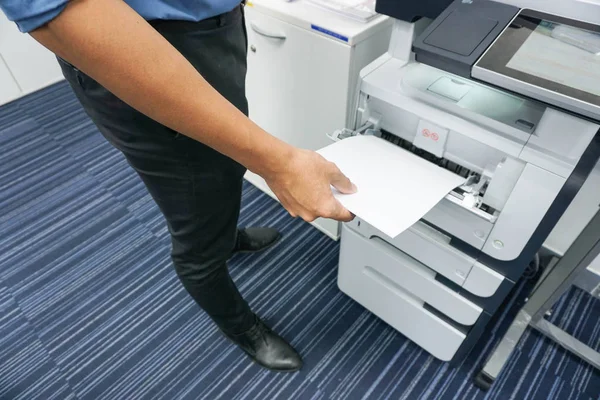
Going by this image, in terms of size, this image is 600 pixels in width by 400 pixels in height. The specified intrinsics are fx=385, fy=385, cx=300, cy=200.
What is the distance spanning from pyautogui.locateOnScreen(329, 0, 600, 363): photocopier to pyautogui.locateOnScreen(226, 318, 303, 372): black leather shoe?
45 centimetres

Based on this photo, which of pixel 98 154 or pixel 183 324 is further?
pixel 98 154

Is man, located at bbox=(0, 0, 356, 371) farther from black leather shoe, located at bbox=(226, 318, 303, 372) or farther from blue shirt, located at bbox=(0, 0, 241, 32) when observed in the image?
black leather shoe, located at bbox=(226, 318, 303, 372)

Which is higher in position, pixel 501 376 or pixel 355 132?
pixel 355 132

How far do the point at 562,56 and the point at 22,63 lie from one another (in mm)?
2524

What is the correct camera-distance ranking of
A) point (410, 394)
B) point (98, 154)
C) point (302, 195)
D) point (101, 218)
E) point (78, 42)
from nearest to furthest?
point (78, 42) < point (302, 195) < point (410, 394) < point (101, 218) < point (98, 154)

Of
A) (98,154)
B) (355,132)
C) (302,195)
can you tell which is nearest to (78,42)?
(302,195)

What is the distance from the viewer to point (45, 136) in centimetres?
196

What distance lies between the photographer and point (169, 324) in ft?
4.14

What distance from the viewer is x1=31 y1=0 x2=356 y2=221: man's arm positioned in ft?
1.36

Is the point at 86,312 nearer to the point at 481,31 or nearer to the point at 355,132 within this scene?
the point at 355,132

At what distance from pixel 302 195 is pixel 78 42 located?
1.12 ft

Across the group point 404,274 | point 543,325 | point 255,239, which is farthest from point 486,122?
point 255,239

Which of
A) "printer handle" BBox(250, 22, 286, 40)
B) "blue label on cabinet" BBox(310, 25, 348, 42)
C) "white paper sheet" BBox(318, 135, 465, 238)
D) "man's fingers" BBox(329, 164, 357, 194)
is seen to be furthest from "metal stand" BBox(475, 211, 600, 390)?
"printer handle" BBox(250, 22, 286, 40)

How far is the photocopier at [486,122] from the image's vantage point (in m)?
0.57
